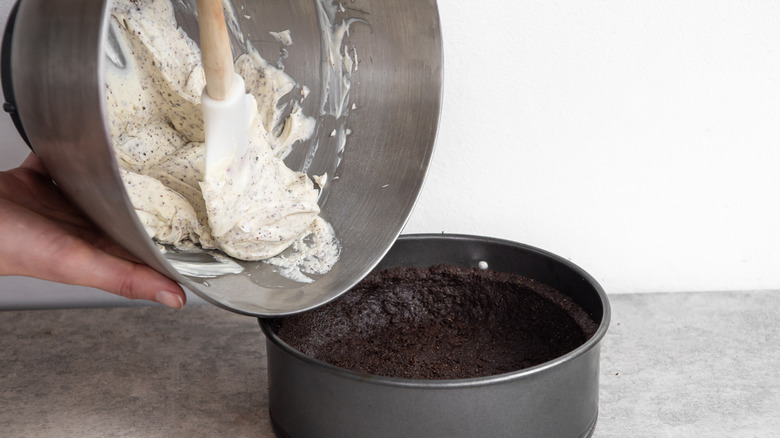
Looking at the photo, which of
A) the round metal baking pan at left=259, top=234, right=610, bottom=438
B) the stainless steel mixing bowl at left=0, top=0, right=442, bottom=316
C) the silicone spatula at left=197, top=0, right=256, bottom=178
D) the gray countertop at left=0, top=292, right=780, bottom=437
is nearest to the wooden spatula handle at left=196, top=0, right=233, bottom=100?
the silicone spatula at left=197, top=0, right=256, bottom=178

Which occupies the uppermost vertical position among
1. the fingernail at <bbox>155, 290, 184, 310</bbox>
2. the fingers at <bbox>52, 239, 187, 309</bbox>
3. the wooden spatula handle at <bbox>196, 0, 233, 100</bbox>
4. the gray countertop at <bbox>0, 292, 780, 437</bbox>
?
the wooden spatula handle at <bbox>196, 0, 233, 100</bbox>

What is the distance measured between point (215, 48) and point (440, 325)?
52cm

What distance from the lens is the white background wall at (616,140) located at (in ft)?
3.60

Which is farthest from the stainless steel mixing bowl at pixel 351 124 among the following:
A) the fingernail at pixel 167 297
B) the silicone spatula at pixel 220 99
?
the silicone spatula at pixel 220 99

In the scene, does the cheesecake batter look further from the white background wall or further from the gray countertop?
the white background wall

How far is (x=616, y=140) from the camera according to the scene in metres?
1.16

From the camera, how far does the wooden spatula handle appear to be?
706 millimetres

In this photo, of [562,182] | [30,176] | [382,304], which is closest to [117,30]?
[30,176]

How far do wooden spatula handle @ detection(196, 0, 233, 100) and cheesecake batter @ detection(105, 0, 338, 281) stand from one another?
82 mm

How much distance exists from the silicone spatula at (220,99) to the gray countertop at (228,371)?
0.32 metres

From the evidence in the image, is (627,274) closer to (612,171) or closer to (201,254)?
(612,171)

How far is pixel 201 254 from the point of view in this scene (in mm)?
863

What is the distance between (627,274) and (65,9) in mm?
974

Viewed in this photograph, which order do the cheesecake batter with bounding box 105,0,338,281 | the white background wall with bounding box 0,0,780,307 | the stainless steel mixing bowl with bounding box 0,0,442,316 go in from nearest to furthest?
1. the stainless steel mixing bowl with bounding box 0,0,442,316
2. the cheesecake batter with bounding box 105,0,338,281
3. the white background wall with bounding box 0,0,780,307
